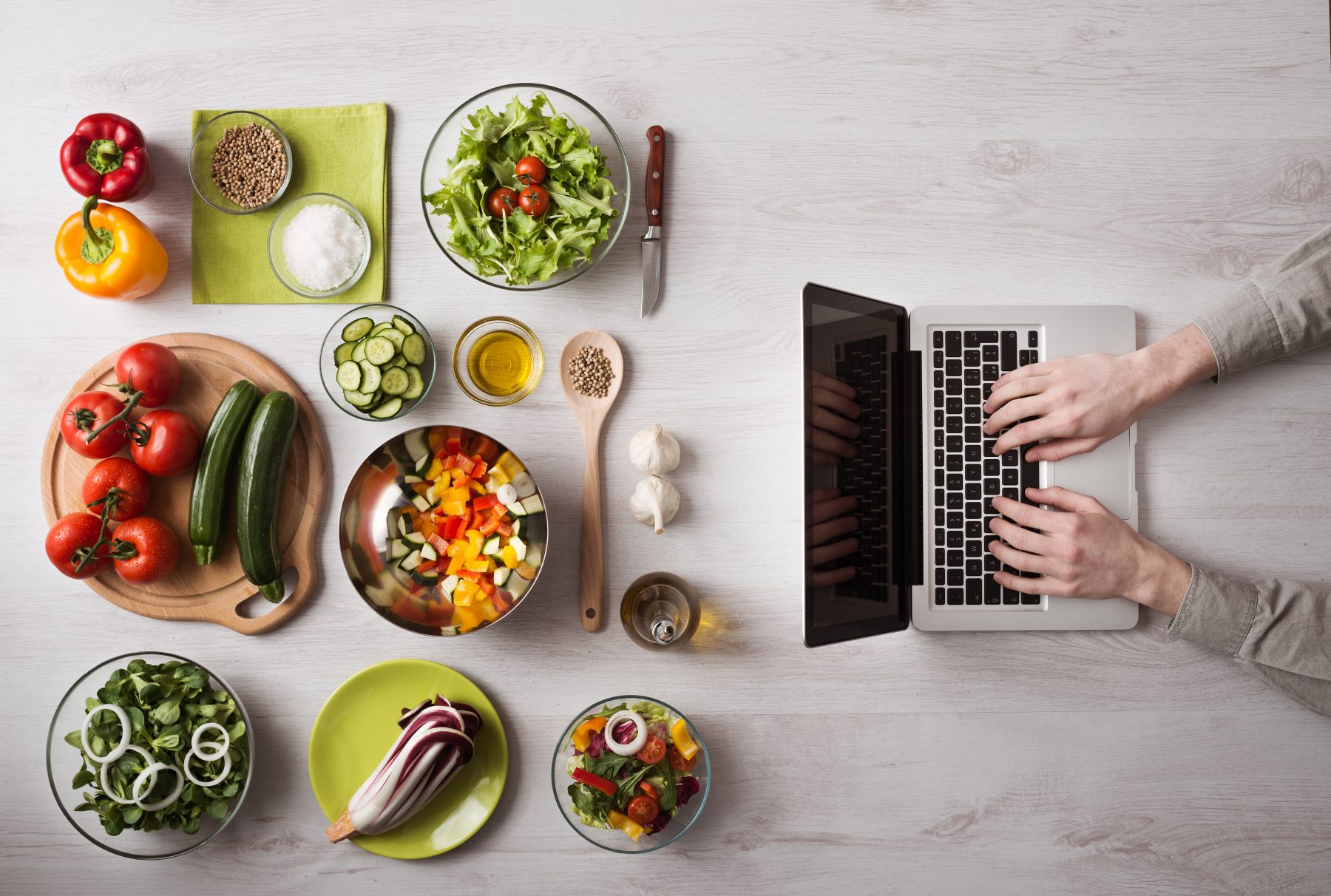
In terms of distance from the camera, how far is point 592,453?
150 cm

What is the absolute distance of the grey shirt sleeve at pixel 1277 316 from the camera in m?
1.45

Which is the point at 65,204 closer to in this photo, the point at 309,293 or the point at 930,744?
the point at 309,293

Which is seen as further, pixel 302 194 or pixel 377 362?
pixel 302 194

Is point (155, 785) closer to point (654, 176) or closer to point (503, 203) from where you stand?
point (503, 203)

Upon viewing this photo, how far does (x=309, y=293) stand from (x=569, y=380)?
20.1 inches

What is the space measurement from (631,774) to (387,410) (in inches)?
30.5

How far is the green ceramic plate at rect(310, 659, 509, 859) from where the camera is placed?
149cm

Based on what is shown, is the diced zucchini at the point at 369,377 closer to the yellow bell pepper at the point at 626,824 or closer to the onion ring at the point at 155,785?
the onion ring at the point at 155,785

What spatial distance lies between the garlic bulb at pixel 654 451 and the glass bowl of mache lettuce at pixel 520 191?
32cm

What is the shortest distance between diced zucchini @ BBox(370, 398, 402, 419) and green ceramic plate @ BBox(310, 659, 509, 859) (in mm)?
455

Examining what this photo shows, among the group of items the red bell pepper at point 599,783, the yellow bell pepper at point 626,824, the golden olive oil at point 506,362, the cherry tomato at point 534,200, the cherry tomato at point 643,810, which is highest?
the cherry tomato at point 534,200

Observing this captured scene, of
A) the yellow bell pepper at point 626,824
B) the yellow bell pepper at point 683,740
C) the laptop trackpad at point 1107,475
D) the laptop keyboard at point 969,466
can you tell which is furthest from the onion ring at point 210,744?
the laptop trackpad at point 1107,475

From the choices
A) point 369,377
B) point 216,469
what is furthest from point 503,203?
point 216,469

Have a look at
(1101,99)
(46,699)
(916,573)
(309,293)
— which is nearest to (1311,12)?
(1101,99)
